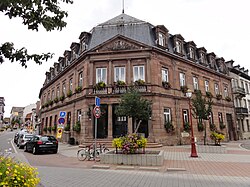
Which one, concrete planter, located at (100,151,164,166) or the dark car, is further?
the dark car


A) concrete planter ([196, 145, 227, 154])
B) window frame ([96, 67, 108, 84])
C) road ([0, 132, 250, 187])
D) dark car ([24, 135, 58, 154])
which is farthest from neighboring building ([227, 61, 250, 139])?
dark car ([24, 135, 58, 154])

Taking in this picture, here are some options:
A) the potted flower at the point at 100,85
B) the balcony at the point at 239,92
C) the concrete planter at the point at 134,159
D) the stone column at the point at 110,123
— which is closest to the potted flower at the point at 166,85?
the stone column at the point at 110,123

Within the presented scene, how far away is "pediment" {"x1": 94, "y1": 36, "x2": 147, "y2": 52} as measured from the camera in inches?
755

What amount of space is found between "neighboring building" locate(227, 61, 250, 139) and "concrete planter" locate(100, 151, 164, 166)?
26.2 metres

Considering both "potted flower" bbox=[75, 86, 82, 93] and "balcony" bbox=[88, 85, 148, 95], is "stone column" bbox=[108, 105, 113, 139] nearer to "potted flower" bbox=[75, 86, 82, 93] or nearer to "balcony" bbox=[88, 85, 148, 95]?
"balcony" bbox=[88, 85, 148, 95]

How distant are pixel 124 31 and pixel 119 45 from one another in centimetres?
260

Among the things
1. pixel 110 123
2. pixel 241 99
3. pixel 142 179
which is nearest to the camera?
pixel 142 179

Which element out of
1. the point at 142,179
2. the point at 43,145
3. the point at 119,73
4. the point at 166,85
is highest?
the point at 119,73

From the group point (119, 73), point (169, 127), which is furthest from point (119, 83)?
point (169, 127)

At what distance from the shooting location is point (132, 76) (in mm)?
18766

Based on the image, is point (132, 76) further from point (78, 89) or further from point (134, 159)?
point (134, 159)

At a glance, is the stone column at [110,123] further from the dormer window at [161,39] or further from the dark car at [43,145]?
the dormer window at [161,39]

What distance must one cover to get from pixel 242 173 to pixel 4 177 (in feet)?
27.1

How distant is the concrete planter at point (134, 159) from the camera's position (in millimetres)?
8820
